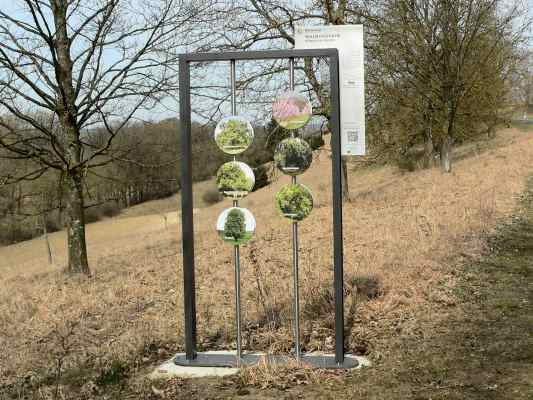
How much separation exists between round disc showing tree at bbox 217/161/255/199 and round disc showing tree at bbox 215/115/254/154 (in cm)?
11

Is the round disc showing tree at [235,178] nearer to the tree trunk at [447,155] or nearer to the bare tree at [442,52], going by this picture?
the bare tree at [442,52]

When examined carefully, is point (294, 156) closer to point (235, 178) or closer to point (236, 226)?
point (235, 178)

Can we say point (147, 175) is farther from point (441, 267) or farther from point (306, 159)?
point (306, 159)

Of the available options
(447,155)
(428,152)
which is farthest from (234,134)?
(428,152)

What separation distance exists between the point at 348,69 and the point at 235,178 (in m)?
1.13

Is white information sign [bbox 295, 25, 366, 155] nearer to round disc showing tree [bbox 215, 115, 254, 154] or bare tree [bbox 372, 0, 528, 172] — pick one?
round disc showing tree [bbox 215, 115, 254, 154]

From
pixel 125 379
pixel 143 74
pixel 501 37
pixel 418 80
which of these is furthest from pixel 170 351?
pixel 501 37

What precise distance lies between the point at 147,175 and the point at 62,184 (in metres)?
1.61

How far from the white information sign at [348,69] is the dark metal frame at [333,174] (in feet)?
0.35

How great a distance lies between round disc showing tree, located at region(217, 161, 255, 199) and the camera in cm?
442

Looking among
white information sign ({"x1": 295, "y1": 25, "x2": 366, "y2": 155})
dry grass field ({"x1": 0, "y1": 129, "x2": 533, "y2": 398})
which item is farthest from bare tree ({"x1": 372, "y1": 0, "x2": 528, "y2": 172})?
white information sign ({"x1": 295, "y1": 25, "x2": 366, "y2": 155})

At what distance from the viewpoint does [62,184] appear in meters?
11.0

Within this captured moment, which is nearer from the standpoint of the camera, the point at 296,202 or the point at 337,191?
the point at 337,191

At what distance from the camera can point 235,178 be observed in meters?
4.43
